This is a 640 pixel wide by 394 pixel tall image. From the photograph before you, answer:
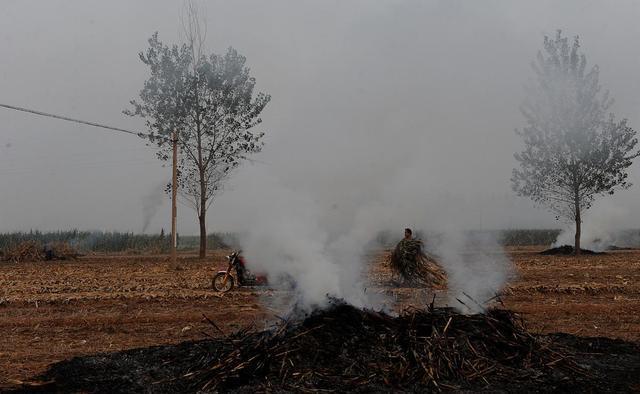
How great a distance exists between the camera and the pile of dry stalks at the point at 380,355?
6406mm

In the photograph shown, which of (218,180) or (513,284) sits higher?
(218,180)

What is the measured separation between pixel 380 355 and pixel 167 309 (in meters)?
7.08

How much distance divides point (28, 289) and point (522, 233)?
155 feet

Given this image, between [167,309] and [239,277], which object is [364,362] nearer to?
[167,309]

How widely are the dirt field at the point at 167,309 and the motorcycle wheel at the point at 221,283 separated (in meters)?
0.27

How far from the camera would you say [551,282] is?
1648 centimetres

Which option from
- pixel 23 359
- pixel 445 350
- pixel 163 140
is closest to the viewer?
pixel 445 350

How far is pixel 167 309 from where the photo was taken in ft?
41.5

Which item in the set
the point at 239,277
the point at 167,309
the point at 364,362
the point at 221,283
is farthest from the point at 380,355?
the point at 221,283

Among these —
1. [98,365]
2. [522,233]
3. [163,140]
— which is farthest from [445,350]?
[522,233]

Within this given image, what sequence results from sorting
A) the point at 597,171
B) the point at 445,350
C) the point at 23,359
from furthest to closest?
1. the point at 597,171
2. the point at 23,359
3. the point at 445,350

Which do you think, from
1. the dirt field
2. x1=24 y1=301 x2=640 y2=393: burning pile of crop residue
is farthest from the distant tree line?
Result: x1=24 y1=301 x2=640 y2=393: burning pile of crop residue

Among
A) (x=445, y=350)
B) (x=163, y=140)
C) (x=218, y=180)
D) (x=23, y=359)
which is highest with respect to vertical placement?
(x=163, y=140)

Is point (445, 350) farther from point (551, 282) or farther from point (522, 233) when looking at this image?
point (522, 233)
